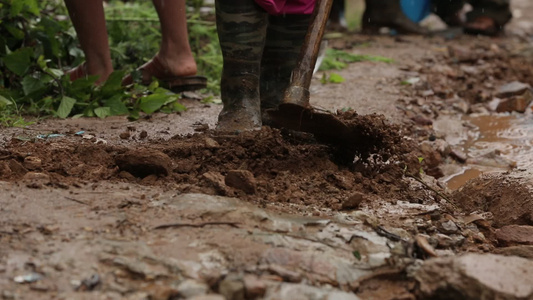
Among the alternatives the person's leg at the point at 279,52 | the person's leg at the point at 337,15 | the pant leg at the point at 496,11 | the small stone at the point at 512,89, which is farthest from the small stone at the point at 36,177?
the pant leg at the point at 496,11

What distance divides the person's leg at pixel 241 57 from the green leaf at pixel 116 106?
0.73 m

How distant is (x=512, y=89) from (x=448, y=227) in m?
2.87

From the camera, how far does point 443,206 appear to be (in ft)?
8.18

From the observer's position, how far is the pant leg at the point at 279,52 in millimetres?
2961

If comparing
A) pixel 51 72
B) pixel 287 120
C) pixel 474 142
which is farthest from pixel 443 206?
pixel 51 72

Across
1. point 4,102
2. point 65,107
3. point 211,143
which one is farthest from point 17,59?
point 211,143

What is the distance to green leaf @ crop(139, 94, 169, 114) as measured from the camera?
A: 3385 millimetres

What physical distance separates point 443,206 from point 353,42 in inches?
158

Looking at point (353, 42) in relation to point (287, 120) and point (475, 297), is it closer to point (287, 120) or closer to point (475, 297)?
point (287, 120)

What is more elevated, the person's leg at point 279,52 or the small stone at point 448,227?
the person's leg at point 279,52

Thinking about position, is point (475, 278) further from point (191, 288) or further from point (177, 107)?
point (177, 107)

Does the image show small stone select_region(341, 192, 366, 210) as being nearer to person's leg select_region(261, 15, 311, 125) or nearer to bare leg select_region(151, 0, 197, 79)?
person's leg select_region(261, 15, 311, 125)

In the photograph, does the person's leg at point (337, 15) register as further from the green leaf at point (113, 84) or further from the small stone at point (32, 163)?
the small stone at point (32, 163)

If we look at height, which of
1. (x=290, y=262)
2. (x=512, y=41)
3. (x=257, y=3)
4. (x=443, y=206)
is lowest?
(x=512, y=41)
